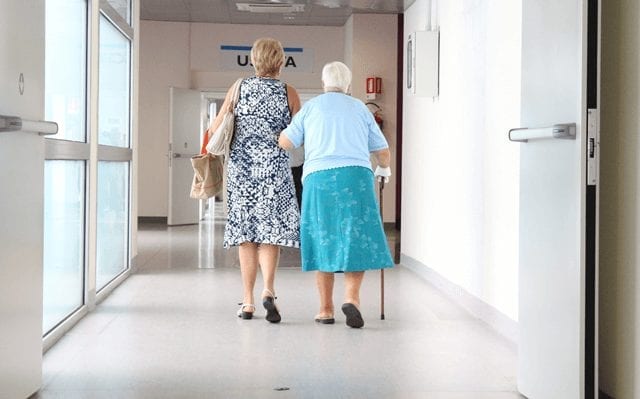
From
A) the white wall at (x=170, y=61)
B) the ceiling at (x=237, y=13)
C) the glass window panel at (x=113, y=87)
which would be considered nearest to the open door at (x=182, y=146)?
the white wall at (x=170, y=61)

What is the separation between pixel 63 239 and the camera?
500 centimetres

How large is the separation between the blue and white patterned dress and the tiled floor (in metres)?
0.55

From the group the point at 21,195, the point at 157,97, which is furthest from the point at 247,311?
the point at 157,97

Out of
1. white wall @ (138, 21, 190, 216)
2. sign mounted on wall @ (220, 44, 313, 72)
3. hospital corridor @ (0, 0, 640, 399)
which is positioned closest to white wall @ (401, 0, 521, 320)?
hospital corridor @ (0, 0, 640, 399)

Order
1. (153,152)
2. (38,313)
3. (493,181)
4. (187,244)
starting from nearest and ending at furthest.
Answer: (38,313)
(493,181)
(187,244)
(153,152)

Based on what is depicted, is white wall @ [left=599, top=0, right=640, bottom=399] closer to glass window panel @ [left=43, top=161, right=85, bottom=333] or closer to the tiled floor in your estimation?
the tiled floor

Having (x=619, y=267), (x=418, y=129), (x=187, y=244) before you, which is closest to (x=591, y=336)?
(x=619, y=267)

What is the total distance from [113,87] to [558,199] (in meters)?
4.51

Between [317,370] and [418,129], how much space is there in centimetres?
447

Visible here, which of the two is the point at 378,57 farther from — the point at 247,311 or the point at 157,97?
the point at 247,311

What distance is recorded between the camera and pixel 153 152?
1496cm

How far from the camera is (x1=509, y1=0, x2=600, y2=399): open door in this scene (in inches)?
119

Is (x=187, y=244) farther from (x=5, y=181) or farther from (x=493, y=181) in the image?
(x=5, y=181)

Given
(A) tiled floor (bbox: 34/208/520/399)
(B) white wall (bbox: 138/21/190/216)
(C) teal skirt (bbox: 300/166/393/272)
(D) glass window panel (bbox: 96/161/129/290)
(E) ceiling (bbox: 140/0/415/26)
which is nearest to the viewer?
(A) tiled floor (bbox: 34/208/520/399)
